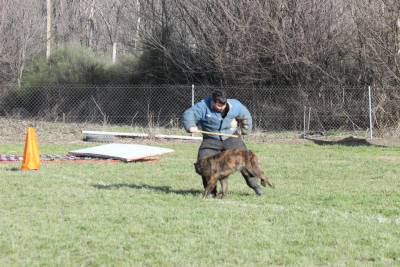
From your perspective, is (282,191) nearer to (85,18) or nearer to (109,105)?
(109,105)

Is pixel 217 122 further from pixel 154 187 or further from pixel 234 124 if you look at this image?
pixel 154 187

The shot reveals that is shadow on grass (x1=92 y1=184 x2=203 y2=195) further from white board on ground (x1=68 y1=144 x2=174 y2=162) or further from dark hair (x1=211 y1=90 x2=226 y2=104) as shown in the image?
white board on ground (x1=68 y1=144 x2=174 y2=162)

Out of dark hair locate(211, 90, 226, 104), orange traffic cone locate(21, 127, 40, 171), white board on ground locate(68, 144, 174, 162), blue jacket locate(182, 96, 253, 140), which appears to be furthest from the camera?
white board on ground locate(68, 144, 174, 162)

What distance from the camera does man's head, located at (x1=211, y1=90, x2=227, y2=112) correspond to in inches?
432

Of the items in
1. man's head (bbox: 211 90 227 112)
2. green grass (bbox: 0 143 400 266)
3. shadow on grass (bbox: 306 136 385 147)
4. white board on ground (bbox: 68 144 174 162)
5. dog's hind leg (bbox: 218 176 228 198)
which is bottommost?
green grass (bbox: 0 143 400 266)

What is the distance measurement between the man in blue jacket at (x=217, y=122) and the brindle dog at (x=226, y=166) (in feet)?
0.83

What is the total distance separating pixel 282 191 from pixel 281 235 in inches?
151

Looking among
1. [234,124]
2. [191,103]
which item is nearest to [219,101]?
[234,124]

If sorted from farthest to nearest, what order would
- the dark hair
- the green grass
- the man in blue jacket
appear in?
the man in blue jacket
the dark hair
the green grass

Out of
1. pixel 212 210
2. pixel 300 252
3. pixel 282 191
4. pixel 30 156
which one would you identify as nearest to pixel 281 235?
pixel 300 252

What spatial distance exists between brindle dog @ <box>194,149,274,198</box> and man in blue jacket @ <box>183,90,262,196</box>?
10.0 inches

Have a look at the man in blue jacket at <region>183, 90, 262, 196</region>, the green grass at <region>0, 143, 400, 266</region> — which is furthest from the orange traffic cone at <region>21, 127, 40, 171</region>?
the man in blue jacket at <region>183, 90, 262, 196</region>

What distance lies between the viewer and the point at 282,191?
465 inches

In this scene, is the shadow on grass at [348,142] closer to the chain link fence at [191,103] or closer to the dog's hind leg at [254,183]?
the chain link fence at [191,103]
